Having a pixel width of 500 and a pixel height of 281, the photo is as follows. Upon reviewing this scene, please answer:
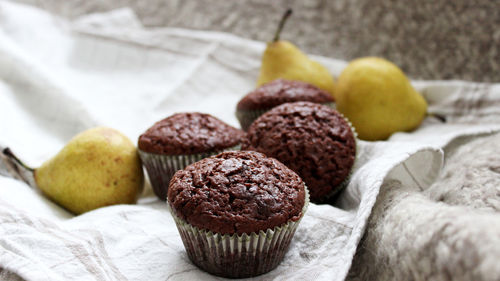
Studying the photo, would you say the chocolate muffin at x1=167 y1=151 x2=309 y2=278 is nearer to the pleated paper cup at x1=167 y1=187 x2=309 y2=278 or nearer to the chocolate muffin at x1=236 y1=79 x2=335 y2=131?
the pleated paper cup at x1=167 y1=187 x2=309 y2=278

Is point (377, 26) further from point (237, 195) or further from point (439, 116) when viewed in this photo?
point (237, 195)

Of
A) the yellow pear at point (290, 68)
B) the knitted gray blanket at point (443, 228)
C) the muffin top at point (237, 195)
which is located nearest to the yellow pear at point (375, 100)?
the yellow pear at point (290, 68)

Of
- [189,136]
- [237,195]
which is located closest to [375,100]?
[189,136]

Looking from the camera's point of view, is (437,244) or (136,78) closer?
(437,244)

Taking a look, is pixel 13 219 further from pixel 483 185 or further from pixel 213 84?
pixel 213 84

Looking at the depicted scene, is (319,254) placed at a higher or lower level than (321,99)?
lower

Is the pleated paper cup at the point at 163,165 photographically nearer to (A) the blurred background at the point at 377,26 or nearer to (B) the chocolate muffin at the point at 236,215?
(B) the chocolate muffin at the point at 236,215

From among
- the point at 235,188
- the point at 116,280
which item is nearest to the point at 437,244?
the point at 235,188
